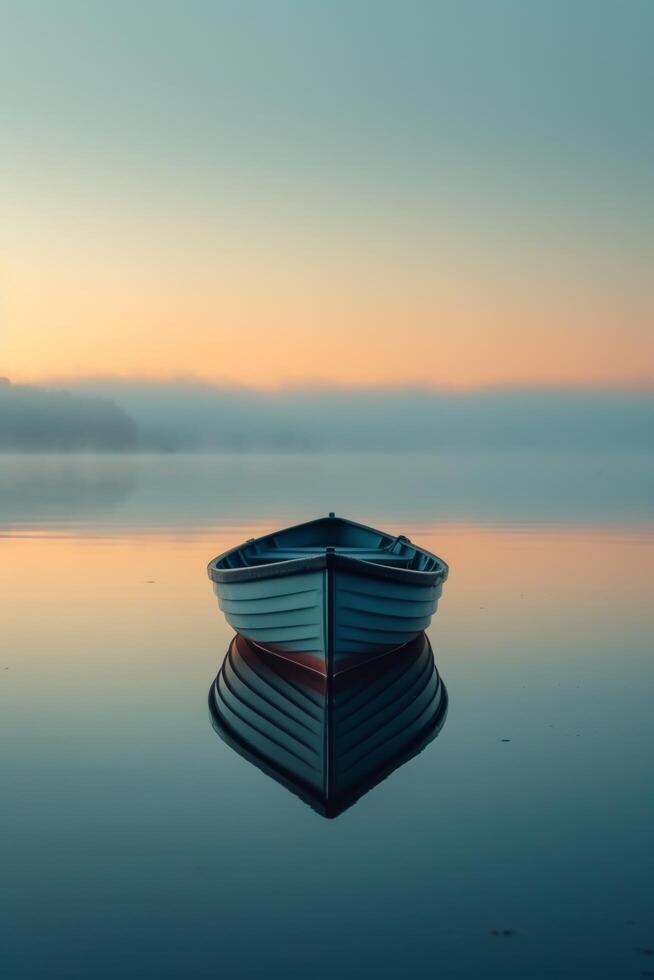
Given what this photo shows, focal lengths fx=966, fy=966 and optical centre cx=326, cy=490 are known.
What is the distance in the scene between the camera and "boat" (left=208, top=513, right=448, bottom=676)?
14273 mm

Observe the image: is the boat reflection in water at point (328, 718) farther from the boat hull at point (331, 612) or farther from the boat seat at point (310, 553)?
the boat seat at point (310, 553)

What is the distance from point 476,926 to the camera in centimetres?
759

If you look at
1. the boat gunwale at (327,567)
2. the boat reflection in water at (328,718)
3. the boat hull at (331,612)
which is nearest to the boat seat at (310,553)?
the boat gunwale at (327,567)

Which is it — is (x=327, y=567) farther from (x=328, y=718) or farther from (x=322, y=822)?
(x=322, y=822)

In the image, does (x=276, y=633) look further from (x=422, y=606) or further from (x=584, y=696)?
(x=584, y=696)

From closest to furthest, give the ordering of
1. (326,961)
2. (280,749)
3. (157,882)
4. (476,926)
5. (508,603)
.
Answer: (326,961)
(476,926)
(157,882)
(280,749)
(508,603)

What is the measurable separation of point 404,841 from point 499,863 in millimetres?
976

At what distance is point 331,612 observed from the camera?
1425cm

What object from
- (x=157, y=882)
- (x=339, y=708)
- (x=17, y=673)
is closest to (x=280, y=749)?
(x=339, y=708)

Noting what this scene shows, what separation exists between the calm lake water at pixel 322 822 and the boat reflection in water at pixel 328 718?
308 millimetres

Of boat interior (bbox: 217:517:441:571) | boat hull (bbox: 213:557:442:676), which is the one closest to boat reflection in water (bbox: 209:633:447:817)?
boat hull (bbox: 213:557:442:676)

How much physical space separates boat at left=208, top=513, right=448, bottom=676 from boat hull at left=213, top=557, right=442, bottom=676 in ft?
0.05

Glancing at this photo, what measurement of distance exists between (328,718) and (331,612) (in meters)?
1.55

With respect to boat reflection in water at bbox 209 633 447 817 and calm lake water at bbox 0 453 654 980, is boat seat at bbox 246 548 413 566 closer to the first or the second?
calm lake water at bbox 0 453 654 980
